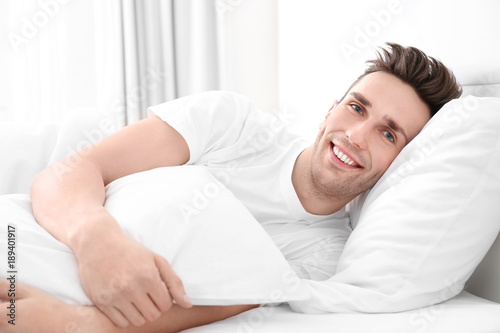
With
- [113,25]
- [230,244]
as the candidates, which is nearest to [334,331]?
[230,244]

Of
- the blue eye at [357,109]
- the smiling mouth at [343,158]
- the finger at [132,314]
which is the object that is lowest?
the finger at [132,314]

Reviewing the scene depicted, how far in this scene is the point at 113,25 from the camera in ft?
7.80

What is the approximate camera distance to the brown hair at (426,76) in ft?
4.03

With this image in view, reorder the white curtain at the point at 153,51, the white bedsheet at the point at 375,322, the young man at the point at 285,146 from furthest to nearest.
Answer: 1. the white curtain at the point at 153,51
2. the young man at the point at 285,146
3. the white bedsheet at the point at 375,322

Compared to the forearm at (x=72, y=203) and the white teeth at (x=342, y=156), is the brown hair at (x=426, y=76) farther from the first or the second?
the forearm at (x=72, y=203)

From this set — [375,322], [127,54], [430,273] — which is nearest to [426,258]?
[430,273]

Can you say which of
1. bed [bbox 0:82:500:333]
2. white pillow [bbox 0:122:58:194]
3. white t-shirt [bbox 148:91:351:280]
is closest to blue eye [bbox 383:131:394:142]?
bed [bbox 0:82:500:333]

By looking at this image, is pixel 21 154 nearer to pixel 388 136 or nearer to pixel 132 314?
pixel 132 314

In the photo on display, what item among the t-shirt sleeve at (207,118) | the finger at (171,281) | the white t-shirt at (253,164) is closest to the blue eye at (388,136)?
the white t-shirt at (253,164)

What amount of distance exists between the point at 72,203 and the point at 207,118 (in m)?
0.41

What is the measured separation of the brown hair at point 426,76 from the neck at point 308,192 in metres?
0.31

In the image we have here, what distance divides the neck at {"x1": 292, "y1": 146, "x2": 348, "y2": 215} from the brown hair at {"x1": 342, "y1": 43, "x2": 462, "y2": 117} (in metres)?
0.31

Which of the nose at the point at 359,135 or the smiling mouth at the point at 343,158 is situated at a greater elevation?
the nose at the point at 359,135

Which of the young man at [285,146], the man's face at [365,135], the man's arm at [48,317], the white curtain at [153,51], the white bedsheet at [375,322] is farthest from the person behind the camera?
the white curtain at [153,51]
